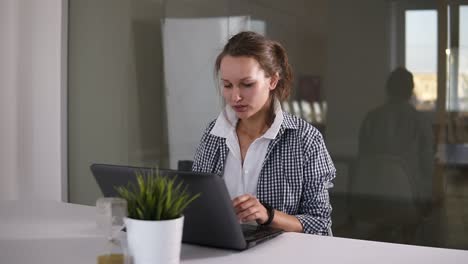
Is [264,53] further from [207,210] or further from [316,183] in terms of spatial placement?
[207,210]

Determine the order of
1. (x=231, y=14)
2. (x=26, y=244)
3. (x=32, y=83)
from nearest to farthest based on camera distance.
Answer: (x=26, y=244) < (x=231, y=14) < (x=32, y=83)

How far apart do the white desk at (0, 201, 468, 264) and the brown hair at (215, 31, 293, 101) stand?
28.9 inches

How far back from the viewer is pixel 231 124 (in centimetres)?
234

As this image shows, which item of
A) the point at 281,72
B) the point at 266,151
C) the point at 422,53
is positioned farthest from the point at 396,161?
the point at 266,151

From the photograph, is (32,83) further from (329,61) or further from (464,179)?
(464,179)

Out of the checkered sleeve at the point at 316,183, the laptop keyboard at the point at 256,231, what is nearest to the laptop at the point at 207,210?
the laptop keyboard at the point at 256,231

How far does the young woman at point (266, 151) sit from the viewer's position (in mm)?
2158

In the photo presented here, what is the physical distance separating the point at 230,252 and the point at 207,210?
0.45 feet

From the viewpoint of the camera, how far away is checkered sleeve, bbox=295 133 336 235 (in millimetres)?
2127

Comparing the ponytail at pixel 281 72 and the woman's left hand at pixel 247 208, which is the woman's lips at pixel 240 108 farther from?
the woman's left hand at pixel 247 208

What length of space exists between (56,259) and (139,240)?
0.30m

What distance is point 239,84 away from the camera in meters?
2.17

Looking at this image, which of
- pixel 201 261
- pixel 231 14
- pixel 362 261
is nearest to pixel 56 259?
pixel 201 261

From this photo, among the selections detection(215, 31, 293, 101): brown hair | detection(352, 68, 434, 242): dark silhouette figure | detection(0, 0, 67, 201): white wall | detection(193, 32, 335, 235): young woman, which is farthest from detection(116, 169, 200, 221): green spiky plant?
detection(0, 0, 67, 201): white wall
